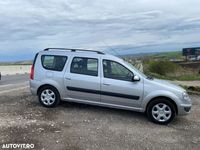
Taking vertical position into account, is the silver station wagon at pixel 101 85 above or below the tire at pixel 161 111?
above

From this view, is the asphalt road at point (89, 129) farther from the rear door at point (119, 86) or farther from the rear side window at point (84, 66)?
the rear side window at point (84, 66)

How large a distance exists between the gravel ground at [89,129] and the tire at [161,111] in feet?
0.56

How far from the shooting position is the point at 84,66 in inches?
333

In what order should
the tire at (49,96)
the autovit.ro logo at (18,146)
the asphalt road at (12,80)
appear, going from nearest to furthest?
the autovit.ro logo at (18,146) → the tire at (49,96) → the asphalt road at (12,80)

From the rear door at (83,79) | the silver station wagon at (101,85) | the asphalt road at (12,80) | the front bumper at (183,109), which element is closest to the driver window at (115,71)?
the silver station wagon at (101,85)

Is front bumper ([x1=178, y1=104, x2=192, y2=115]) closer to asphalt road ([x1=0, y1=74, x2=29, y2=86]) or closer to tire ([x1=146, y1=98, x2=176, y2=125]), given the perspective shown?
tire ([x1=146, y1=98, x2=176, y2=125])

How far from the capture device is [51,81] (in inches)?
340

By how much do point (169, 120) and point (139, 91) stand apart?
3.46 ft

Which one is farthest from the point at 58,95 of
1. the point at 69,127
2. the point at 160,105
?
the point at 160,105

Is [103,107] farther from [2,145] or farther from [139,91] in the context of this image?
[2,145]

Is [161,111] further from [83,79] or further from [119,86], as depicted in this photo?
[83,79]

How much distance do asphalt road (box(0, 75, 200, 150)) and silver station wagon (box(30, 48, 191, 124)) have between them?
13.1 inches

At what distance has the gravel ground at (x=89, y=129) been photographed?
5.97 m

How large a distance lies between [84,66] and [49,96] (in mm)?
1337
